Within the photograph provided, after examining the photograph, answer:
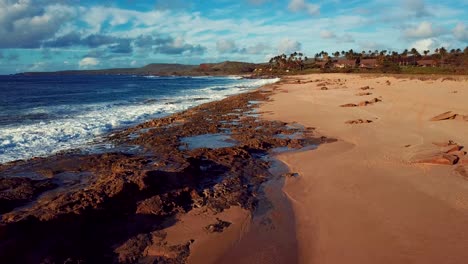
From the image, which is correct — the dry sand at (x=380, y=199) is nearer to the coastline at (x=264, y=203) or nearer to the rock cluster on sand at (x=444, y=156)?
the coastline at (x=264, y=203)

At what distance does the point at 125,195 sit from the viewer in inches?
268

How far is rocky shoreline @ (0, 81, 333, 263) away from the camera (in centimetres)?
536

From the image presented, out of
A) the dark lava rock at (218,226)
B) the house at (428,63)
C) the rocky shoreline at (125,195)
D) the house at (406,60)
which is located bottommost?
the dark lava rock at (218,226)

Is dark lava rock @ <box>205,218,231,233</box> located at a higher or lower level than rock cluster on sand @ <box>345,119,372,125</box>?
lower

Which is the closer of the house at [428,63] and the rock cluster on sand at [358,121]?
the rock cluster on sand at [358,121]

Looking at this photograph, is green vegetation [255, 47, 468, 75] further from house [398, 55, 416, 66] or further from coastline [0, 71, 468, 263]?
coastline [0, 71, 468, 263]

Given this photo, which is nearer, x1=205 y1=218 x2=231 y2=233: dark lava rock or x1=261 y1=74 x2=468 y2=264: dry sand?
x1=261 y1=74 x2=468 y2=264: dry sand

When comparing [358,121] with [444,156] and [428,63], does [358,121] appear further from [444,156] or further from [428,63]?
[428,63]

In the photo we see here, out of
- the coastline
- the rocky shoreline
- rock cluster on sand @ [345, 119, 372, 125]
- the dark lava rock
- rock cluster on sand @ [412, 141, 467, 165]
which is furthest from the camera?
rock cluster on sand @ [345, 119, 372, 125]

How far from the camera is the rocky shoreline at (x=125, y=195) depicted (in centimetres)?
536

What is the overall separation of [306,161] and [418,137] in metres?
4.99

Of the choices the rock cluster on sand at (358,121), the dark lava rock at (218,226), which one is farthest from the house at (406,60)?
the dark lava rock at (218,226)

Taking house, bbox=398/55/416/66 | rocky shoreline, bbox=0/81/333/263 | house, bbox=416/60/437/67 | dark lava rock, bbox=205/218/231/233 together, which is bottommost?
dark lava rock, bbox=205/218/231/233

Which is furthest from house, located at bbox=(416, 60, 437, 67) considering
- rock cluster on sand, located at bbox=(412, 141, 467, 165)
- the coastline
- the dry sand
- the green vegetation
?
rock cluster on sand, located at bbox=(412, 141, 467, 165)
